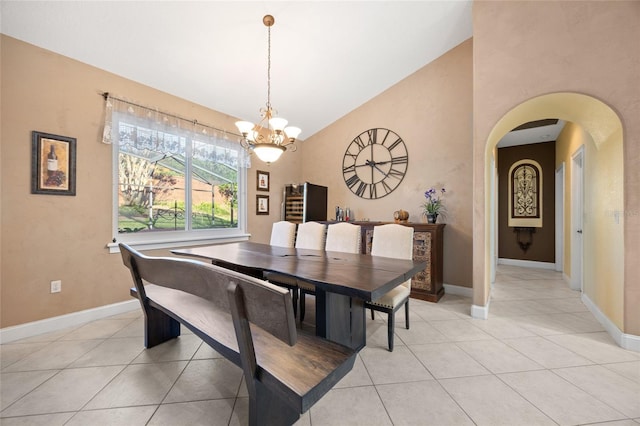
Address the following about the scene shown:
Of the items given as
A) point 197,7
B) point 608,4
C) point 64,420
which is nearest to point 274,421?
point 64,420

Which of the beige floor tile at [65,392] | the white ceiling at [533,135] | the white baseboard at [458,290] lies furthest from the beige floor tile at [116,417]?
the white ceiling at [533,135]

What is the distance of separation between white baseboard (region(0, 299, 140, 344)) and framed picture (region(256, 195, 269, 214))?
212 centimetres

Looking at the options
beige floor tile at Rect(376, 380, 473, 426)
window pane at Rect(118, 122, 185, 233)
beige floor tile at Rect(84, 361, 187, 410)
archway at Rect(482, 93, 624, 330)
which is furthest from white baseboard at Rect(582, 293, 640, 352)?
window pane at Rect(118, 122, 185, 233)

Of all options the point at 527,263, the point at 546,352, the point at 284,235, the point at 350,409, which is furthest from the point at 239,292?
the point at 527,263

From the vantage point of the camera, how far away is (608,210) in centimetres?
244

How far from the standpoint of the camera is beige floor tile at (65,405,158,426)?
1.35 metres

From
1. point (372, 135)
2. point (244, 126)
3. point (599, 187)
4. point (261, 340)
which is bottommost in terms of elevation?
point (261, 340)

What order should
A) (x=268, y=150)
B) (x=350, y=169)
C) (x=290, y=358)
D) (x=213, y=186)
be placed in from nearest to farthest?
(x=290, y=358) < (x=268, y=150) < (x=213, y=186) < (x=350, y=169)

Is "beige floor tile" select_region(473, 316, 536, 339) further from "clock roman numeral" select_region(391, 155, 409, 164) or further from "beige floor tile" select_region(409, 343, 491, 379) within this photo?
"clock roman numeral" select_region(391, 155, 409, 164)

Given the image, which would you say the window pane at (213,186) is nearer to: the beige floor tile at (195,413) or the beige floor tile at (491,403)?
the beige floor tile at (195,413)

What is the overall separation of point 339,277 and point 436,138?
10.1ft

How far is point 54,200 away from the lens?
2.44 m

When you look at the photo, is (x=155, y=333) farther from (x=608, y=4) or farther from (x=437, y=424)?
(x=608, y=4)

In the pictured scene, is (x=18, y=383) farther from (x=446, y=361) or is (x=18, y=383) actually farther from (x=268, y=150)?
(x=446, y=361)
